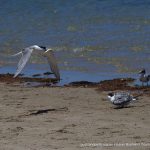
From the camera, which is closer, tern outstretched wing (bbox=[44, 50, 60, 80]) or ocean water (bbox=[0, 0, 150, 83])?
tern outstretched wing (bbox=[44, 50, 60, 80])

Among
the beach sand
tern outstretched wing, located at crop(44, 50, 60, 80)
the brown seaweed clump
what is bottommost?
the beach sand

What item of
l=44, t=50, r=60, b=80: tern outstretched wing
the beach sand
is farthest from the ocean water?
the beach sand

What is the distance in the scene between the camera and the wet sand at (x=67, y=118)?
8.56 metres

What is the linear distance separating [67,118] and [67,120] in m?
0.16

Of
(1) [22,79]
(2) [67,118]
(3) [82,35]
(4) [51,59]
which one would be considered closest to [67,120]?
(2) [67,118]

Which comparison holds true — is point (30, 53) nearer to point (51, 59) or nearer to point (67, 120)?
point (51, 59)

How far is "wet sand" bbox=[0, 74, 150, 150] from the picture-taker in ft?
28.1

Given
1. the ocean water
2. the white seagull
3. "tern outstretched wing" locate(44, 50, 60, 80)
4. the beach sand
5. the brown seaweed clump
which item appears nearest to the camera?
the beach sand

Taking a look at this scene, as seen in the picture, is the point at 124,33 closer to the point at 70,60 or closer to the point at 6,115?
the point at 70,60

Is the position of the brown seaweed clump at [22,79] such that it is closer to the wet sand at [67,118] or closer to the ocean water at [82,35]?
the ocean water at [82,35]

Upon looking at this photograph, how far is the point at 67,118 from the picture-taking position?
33.4ft

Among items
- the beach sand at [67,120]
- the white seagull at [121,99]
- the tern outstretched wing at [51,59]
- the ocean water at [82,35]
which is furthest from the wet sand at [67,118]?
the ocean water at [82,35]

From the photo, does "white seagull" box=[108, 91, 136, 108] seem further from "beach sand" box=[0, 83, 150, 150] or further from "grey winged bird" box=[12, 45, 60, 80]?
"grey winged bird" box=[12, 45, 60, 80]

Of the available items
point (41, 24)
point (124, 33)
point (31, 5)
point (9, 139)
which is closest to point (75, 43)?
point (124, 33)
